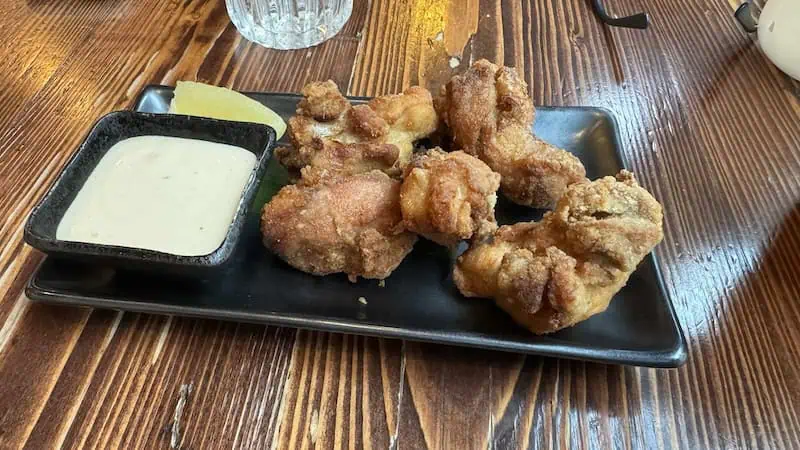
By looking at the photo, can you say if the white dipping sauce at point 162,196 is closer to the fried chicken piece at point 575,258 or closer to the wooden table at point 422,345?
the wooden table at point 422,345

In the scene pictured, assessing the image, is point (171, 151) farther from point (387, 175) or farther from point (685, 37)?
point (685, 37)

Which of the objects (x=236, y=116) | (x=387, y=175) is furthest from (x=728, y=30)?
(x=236, y=116)

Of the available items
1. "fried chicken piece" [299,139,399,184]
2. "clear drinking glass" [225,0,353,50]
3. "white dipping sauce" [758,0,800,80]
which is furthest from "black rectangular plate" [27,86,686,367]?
"white dipping sauce" [758,0,800,80]

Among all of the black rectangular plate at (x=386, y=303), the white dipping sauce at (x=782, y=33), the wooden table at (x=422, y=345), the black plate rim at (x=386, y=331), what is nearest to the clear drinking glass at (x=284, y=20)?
the wooden table at (x=422, y=345)

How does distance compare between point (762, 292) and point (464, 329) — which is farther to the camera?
point (762, 292)

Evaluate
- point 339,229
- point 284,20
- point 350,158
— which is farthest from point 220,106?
point 284,20
